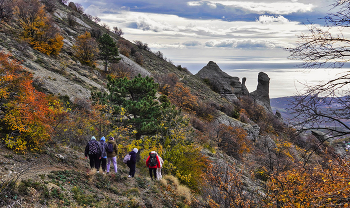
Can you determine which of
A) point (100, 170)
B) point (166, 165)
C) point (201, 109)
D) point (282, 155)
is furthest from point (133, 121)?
point (201, 109)

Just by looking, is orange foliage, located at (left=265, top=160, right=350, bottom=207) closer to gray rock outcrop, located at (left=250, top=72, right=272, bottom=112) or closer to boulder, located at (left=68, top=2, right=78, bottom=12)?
gray rock outcrop, located at (left=250, top=72, right=272, bottom=112)

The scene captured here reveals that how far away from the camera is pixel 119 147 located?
1355 cm

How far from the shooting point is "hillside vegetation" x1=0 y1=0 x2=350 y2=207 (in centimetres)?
684

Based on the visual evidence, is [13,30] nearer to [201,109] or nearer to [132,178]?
[132,178]

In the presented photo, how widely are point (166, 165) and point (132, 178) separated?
3471 millimetres

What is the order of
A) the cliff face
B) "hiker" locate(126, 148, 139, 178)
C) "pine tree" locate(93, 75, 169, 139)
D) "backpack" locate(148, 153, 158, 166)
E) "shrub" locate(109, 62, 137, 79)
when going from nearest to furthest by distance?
"hiker" locate(126, 148, 139, 178) → "backpack" locate(148, 153, 158, 166) → "pine tree" locate(93, 75, 169, 139) → "shrub" locate(109, 62, 137, 79) → the cliff face

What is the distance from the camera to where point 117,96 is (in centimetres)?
1557

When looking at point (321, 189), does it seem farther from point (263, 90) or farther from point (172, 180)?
point (263, 90)

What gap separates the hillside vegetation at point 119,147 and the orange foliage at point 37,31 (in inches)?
4.6

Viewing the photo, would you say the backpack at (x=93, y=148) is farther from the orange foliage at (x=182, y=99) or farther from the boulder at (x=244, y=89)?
the boulder at (x=244, y=89)

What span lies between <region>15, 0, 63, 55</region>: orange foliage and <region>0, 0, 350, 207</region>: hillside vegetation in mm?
117

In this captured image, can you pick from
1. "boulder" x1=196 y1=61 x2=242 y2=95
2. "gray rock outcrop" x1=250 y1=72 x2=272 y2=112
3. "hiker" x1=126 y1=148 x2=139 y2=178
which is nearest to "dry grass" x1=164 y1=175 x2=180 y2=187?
"hiker" x1=126 y1=148 x2=139 y2=178

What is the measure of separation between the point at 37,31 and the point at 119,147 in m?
22.9

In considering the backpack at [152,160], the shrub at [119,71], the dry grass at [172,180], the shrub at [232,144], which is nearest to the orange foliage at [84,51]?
the shrub at [119,71]
